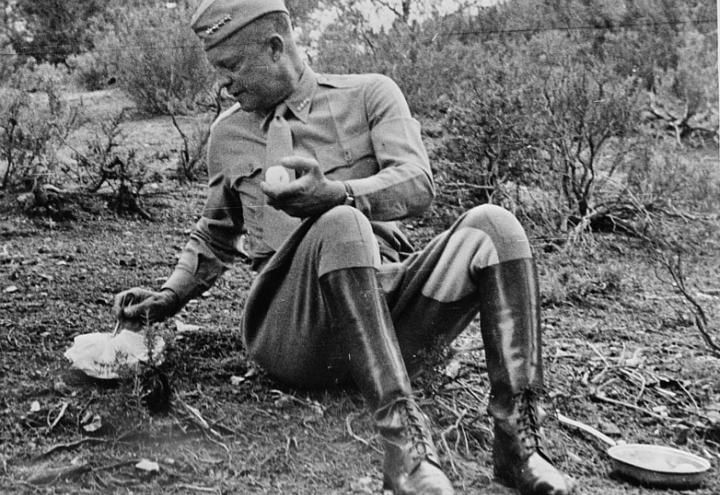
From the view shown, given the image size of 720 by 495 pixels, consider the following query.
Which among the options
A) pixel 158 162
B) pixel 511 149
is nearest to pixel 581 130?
pixel 511 149

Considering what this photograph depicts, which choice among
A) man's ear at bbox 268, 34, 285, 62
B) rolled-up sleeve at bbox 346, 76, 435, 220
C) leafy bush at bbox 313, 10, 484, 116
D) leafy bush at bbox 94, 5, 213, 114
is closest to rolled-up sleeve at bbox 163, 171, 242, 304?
man's ear at bbox 268, 34, 285, 62

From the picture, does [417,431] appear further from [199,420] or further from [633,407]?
[633,407]

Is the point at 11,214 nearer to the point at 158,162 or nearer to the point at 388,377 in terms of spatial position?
the point at 158,162

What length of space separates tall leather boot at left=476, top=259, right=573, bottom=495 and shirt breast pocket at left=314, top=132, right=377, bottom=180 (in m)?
0.57

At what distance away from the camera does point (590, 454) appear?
252 cm

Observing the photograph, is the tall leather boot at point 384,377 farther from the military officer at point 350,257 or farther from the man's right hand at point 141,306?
the man's right hand at point 141,306

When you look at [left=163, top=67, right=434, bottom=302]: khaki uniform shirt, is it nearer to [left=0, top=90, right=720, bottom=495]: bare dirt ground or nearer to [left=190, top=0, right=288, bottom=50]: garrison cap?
[left=190, top=0, right=288, bottom=50]: garrison cap

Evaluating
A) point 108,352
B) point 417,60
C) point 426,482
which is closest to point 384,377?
point 426,482

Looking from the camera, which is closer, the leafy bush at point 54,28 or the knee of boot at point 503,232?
the knee of boot at point 503,232

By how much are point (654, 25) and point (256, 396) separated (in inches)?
144

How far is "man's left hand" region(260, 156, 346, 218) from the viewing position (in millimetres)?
2121

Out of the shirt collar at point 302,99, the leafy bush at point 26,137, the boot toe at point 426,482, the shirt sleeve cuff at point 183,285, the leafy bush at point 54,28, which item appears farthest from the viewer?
the leafy bush at point 26,137

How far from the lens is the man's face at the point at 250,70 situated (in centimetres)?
246

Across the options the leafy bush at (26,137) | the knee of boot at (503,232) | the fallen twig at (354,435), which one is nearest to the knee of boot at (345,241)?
the knee of boot at (503,232)
